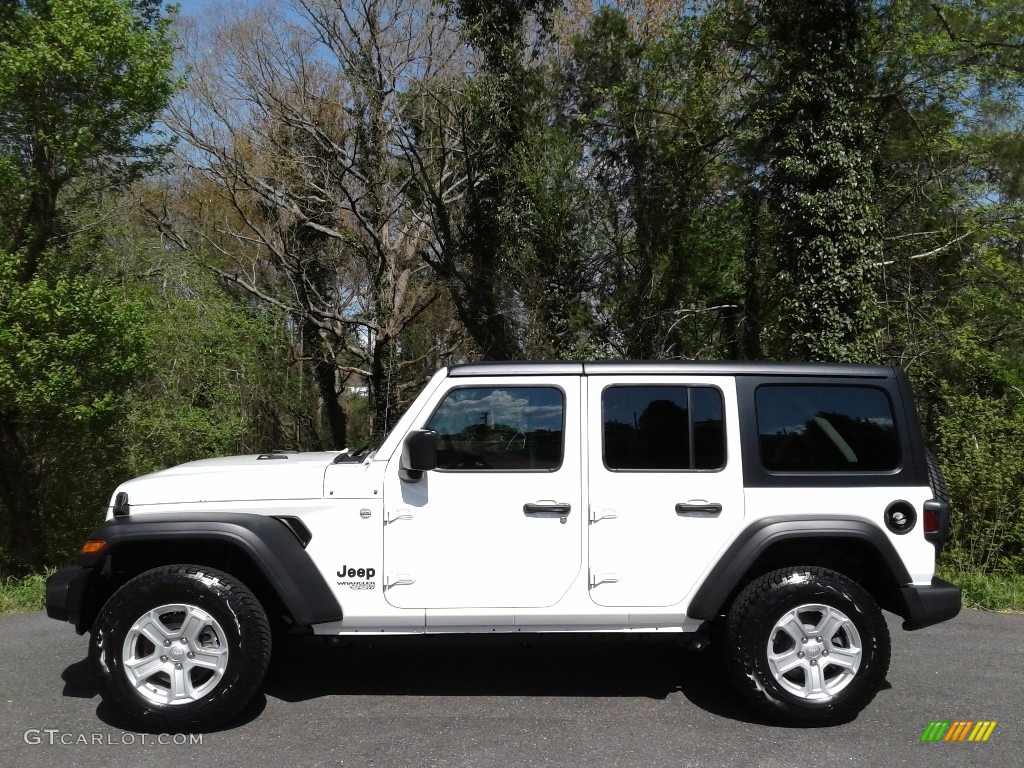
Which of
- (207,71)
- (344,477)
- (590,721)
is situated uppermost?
(207,71)

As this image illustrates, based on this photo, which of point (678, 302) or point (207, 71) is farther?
point (207, 71)

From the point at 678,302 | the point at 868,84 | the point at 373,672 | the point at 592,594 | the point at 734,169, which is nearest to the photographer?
the point at 592,594

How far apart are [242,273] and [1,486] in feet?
38.3

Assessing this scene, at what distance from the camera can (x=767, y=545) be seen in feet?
13.9

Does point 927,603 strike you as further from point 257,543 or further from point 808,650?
point 257,543

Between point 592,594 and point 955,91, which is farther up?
point 955,91

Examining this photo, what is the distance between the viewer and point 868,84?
500 inches

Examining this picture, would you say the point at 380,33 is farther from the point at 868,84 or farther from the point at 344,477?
the point at 344,477

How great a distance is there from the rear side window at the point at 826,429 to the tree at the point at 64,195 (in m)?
7.12

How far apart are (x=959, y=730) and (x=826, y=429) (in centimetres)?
165

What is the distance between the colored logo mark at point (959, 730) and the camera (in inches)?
163

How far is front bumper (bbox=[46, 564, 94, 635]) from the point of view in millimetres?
4164

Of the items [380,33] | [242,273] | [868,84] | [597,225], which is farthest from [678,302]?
[242,273]

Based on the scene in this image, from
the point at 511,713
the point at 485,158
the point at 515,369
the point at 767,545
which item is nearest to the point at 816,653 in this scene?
the point at 767,545
